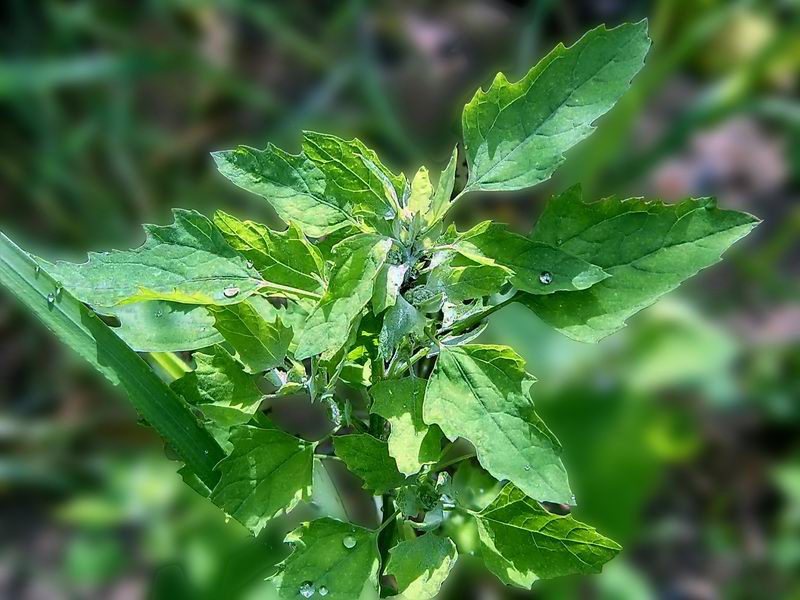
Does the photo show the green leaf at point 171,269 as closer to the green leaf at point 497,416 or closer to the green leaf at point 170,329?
the green leaf at point 170,329

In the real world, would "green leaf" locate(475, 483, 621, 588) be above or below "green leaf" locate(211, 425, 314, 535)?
below

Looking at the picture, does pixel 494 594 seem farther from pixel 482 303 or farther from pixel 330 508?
pixel 482 303

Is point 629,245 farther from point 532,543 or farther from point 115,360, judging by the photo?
point 115,360

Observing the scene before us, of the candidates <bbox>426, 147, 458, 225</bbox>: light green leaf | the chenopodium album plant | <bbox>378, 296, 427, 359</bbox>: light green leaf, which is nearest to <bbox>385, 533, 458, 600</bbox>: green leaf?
the chenopodium album plant

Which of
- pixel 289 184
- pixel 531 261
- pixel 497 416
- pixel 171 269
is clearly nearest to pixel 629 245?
pixel 531 261

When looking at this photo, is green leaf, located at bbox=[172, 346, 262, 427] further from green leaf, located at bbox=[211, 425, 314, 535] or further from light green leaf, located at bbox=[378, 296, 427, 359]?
light green leaf, located at bbox=[378, 296, 427, 359]

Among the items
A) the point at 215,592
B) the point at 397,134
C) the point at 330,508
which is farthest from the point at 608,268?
the point at 397,134

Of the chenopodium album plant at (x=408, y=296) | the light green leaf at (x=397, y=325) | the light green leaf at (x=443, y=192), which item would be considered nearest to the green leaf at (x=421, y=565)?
the chenopodium album plant at (x=408, y=296)
